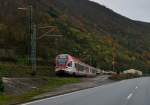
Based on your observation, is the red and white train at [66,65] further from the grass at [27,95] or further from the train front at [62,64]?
the grass at [27,95]

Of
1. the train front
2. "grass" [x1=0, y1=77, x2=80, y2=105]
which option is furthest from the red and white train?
"grass" [x1=0, y1=77, x2=80, y2=105]

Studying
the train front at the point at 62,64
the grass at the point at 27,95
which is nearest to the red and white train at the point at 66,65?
the train front at the point at 62,64

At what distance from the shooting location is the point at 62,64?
68.2 meters

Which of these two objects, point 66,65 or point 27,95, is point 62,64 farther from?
point 27,95

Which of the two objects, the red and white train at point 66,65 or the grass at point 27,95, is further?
the red and white train at point 66,65

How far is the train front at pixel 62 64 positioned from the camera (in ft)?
222

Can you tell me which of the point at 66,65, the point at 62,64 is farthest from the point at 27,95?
the point at 62,64

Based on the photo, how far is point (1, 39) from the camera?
82500 millimetres

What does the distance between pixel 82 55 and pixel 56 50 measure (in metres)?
24.8

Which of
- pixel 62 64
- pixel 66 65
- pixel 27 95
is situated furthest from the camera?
pixel 62 64

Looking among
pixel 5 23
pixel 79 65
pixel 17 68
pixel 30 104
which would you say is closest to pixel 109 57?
pixel 5 23

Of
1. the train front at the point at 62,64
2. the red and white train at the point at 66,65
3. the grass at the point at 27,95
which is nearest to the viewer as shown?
the grass at the point at 27,95

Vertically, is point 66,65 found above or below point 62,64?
below

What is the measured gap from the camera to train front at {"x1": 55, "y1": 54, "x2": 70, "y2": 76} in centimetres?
6775
